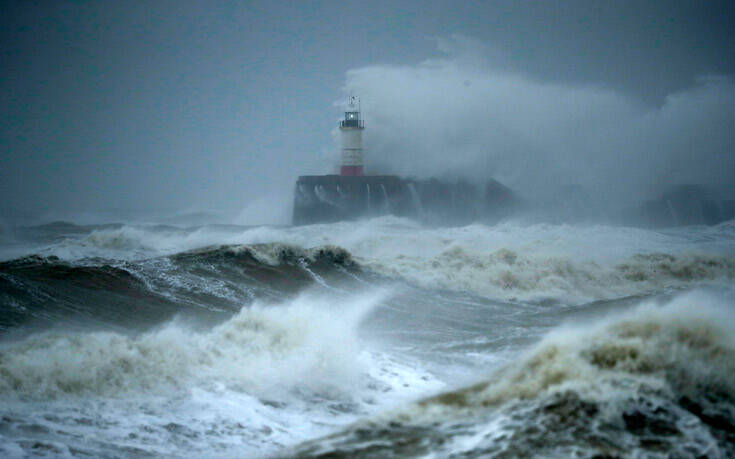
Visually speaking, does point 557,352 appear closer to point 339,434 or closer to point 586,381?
point 586,381

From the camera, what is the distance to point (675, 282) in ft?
56.3

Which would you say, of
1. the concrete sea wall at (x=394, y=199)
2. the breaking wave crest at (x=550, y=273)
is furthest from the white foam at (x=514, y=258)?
the concrete sea wall at (x=394, y=199)

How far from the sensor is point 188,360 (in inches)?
252

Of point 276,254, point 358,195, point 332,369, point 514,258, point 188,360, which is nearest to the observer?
point 188,360

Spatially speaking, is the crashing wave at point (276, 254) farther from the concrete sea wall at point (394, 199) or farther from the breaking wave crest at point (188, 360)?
the concrete sea wall at point (394, 199)

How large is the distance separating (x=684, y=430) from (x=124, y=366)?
5.10 metres

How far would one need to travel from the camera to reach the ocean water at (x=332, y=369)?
160 inches

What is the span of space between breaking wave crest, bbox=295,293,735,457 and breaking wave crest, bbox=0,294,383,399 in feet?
6.45

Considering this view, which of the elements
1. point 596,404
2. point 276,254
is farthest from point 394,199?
point 596,404

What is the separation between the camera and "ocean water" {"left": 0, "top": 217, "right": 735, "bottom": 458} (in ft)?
13.4

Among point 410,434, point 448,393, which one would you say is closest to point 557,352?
point 448,393

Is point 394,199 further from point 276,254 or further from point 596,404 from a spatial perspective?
point 596,404

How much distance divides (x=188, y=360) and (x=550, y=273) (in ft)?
40.7

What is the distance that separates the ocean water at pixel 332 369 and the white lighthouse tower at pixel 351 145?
22.2 metres
